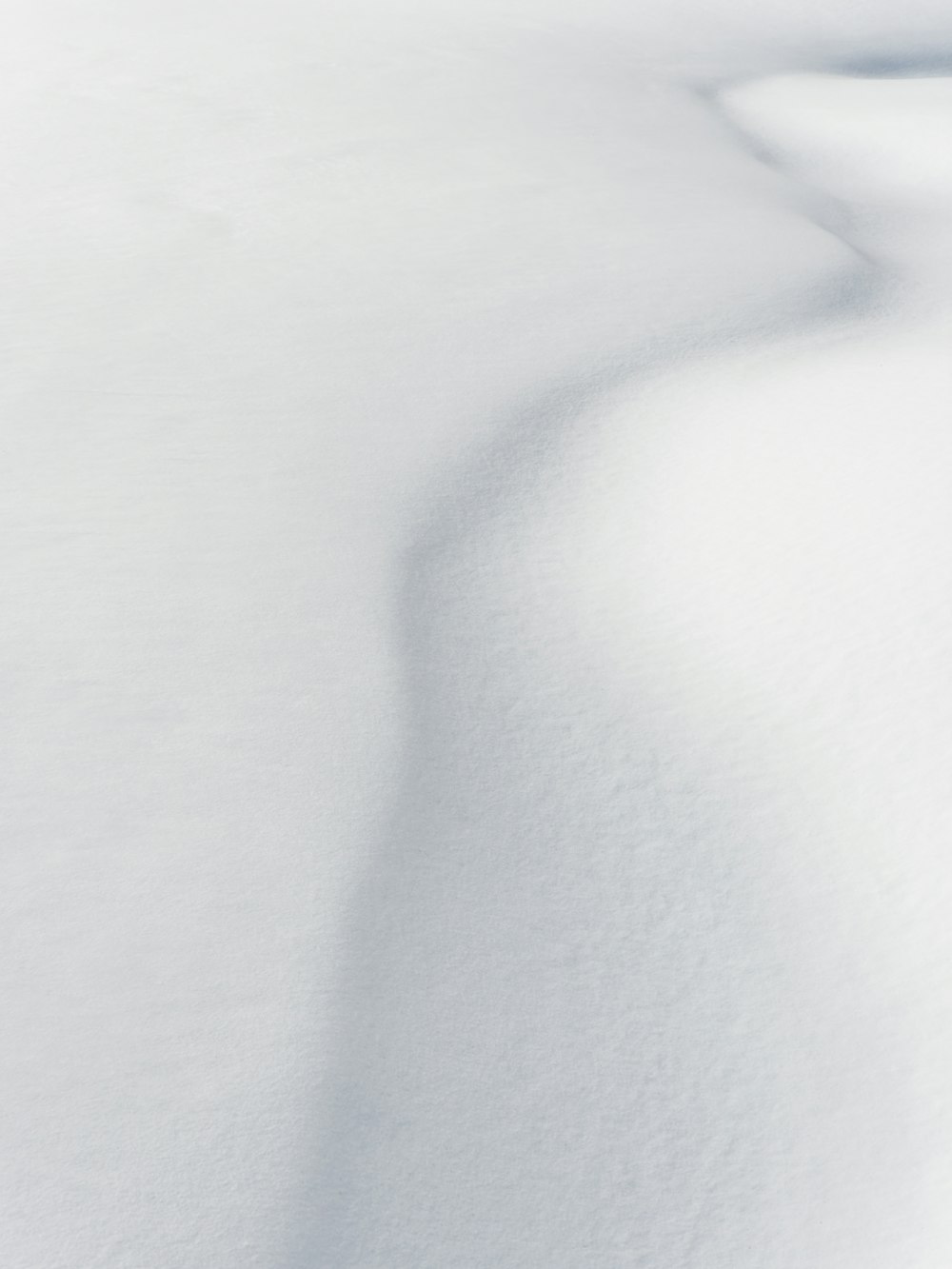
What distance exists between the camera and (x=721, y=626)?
2.18 meters

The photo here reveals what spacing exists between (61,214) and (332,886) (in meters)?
2.33

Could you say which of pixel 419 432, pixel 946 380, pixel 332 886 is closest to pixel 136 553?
pixel 419 432

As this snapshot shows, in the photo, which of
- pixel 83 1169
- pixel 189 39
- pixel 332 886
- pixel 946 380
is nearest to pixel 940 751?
pixel 332 886

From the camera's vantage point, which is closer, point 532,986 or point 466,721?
point 532,986

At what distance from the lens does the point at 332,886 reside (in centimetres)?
175

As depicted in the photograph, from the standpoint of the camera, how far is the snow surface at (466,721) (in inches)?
58.5

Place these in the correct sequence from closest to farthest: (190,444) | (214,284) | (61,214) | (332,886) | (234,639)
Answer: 1. (332,886)
2. (234,639)
3. (190,444)
4. (214,284)
5. (61,214)

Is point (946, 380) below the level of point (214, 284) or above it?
above

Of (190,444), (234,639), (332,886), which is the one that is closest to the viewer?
(332,886)

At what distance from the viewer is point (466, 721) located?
204 cm

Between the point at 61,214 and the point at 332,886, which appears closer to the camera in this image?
the point at 332,886

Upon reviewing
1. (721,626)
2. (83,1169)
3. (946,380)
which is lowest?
(83,1169)

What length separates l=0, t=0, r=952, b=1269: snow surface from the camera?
1.49 m

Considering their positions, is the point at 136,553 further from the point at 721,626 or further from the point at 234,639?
the point at 721,626
